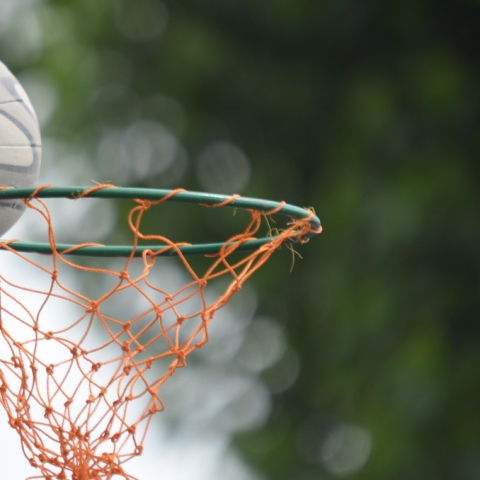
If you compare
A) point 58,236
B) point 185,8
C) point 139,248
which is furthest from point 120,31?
point 139,248

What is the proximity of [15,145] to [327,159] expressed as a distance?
4965 mm

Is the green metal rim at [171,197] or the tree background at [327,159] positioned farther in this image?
the tree background at [327,159]

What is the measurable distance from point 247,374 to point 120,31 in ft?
9.21

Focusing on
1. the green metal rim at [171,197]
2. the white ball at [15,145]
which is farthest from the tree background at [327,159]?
the white ball at [15,145]

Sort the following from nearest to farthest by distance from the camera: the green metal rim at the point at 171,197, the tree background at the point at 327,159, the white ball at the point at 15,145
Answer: the green metal rim at the point at 171,197
the white ball at the point at 15,145
the tree background at the point at 327,159

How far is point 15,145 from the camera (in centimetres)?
298

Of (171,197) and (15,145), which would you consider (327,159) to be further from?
(171,197)

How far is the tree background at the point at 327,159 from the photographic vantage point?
6953 millimetres

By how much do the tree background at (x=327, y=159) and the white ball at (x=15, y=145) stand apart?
4010mm

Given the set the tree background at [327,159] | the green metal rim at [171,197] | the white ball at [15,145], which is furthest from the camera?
the tree background at [327,159]

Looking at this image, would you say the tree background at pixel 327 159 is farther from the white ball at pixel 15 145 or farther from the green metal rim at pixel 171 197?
the white ball at pixel 15 145

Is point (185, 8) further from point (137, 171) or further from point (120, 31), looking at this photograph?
point (137, 171)

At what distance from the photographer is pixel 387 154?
7254 millimetres

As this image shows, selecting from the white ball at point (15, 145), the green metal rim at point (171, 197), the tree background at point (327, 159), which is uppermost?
the tree background at point (327, 159)
